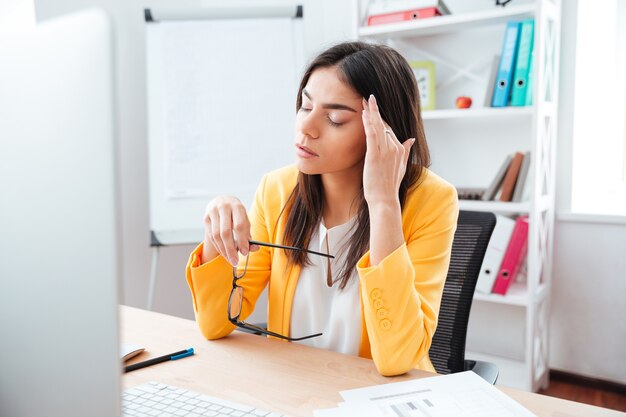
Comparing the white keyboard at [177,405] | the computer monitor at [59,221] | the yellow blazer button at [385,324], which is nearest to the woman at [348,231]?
the yellow blazer button at [385,324]

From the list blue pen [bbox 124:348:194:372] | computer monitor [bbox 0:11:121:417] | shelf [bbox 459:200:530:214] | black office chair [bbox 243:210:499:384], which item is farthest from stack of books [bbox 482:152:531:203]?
computer monitor [bbox 0:11:121:417]

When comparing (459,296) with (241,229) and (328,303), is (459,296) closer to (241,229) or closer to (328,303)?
(328,303)

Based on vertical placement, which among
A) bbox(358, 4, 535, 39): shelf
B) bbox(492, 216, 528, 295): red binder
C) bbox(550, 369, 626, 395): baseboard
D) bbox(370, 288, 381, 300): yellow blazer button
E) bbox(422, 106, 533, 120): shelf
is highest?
bbox(358, 4, 535, 39): shelf

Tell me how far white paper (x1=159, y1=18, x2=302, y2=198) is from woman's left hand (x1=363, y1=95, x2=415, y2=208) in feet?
4.49

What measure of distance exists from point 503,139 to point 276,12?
111 centimetres

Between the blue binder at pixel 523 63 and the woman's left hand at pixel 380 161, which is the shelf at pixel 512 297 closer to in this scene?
the blue binder at pixel 523 63

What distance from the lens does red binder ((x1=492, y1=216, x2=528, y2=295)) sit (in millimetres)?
2182

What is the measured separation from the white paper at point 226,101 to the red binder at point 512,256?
38.2 inches

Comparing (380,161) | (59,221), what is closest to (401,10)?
(380,161)

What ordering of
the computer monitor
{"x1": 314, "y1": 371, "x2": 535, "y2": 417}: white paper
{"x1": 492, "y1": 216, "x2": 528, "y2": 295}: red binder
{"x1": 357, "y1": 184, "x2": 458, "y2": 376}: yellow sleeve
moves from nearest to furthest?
the computer monitor
{"x1": 314, "y1": 371, "x2": 535, "y2": 417}: white paper
{"x1": 357, "y1": 184, "x2": 458, "y2": 376}: yellow sleeve
{"x1": 492, "y1": 216, "x2": 528, "y2": 295}: red binder

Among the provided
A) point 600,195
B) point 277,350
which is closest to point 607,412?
point 277,350

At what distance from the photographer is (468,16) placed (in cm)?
213

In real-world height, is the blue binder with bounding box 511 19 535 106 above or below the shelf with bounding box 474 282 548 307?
above

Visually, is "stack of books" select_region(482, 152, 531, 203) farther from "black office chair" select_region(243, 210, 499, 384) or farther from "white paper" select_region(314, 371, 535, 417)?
"white paper" select_region(314, 371, 535, 417)
